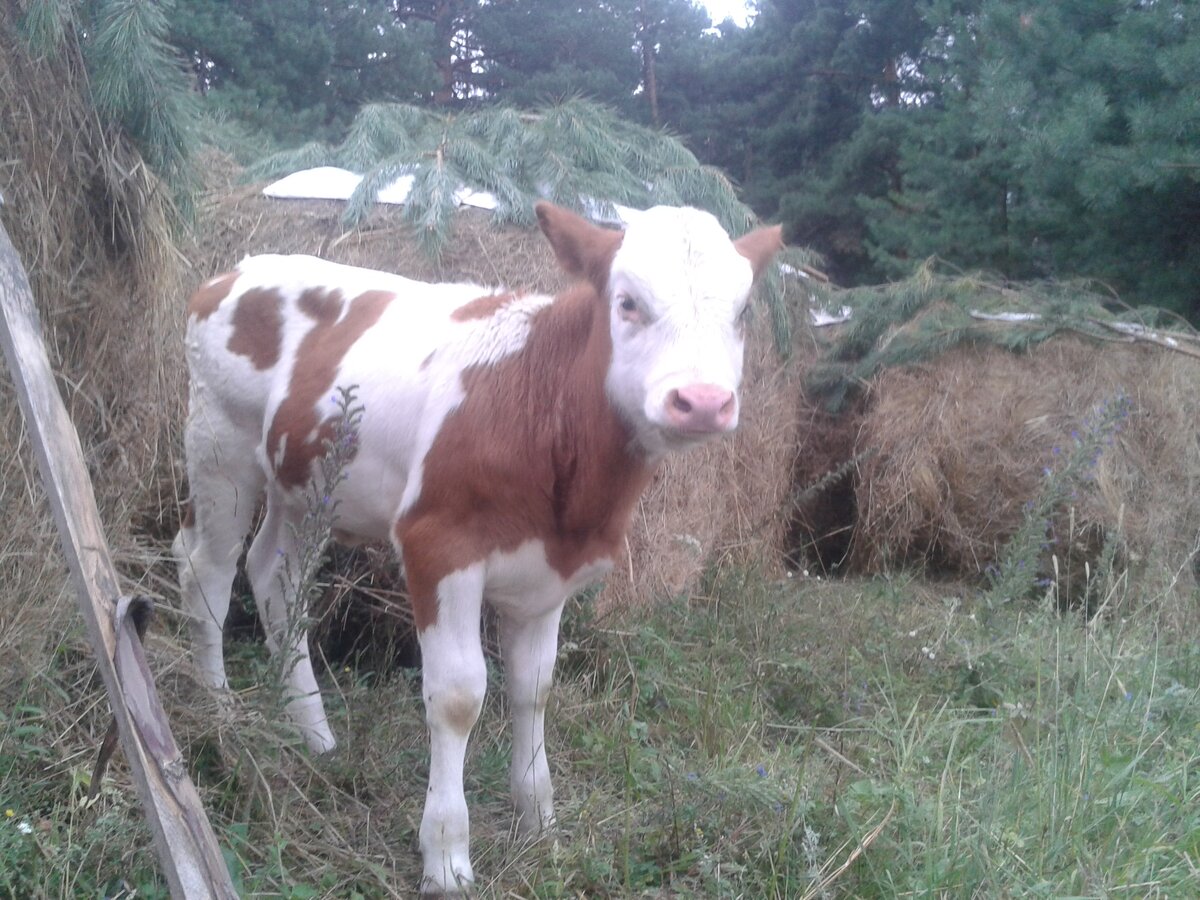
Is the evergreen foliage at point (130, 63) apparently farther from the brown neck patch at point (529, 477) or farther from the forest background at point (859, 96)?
the forest background at point (859, 96)

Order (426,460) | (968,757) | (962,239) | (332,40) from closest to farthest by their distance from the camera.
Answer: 1. (426,460)
2. (968,757)
3. (962,239)
4. (332,40)

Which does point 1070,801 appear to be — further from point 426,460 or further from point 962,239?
point 962,239

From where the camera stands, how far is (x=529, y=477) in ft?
10.9

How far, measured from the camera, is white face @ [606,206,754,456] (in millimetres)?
2906

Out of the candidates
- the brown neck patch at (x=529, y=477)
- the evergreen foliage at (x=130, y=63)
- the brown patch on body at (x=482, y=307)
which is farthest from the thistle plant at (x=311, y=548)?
the evergreen foliage at (x=130, y=63)

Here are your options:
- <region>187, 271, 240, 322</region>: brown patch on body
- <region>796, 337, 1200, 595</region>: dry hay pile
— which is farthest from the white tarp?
<region>796, 337, 1200, 595</region>: dry hay pile

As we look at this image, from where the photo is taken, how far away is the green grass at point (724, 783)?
3010 mm

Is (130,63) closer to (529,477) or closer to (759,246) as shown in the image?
(529,477)

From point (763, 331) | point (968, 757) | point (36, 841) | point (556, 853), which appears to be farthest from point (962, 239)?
point (36, 841)

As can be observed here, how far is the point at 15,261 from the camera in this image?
9.43 ft

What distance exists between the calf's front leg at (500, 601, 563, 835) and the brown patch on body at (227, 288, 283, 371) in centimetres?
137

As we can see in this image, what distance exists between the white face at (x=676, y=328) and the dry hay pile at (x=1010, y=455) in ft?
12.2

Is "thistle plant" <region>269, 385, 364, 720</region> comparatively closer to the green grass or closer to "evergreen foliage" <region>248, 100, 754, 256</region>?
the green grass

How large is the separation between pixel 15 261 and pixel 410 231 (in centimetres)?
260
